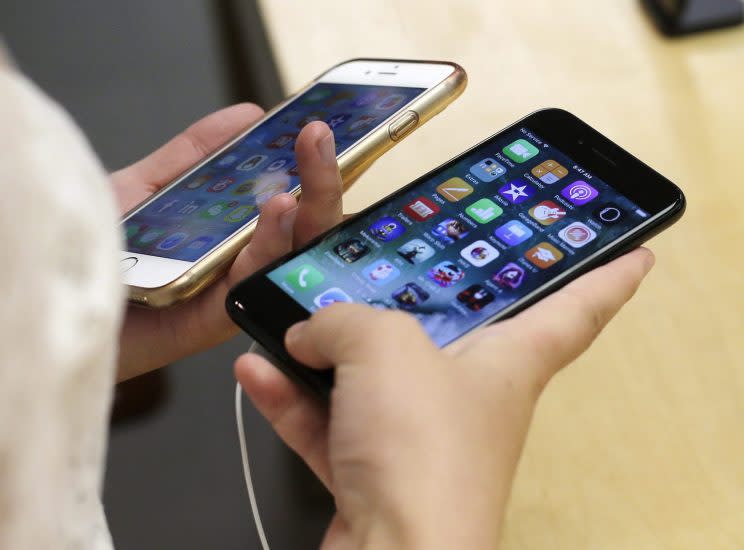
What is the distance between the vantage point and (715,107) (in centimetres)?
73

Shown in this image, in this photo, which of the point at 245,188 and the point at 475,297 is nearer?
the point at 475,297

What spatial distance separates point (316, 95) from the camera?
0.68 metres

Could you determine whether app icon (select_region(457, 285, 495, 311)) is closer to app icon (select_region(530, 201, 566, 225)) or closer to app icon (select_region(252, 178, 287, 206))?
app icon (select_region(530, 201, 566, 225))

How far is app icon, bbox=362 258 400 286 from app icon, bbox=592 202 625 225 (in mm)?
124

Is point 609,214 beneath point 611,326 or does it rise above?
above

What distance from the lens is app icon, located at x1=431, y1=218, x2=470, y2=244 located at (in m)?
0.50

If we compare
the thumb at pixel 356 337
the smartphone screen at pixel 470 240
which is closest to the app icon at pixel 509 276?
the smartphone screen at pixel 470 240

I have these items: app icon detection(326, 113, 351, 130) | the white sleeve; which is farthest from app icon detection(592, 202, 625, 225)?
the white sleeve

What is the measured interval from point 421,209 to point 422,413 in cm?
21

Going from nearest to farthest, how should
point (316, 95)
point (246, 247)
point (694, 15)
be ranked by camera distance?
1. point (246, 247)
2. point (316, 95)
3. point (694, 15)

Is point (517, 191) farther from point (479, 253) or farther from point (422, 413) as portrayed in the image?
point (422, 413)

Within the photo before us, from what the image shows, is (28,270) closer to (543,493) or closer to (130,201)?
(543,493)

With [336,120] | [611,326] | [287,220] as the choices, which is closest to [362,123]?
[336,120]

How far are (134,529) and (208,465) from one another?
10 cm
